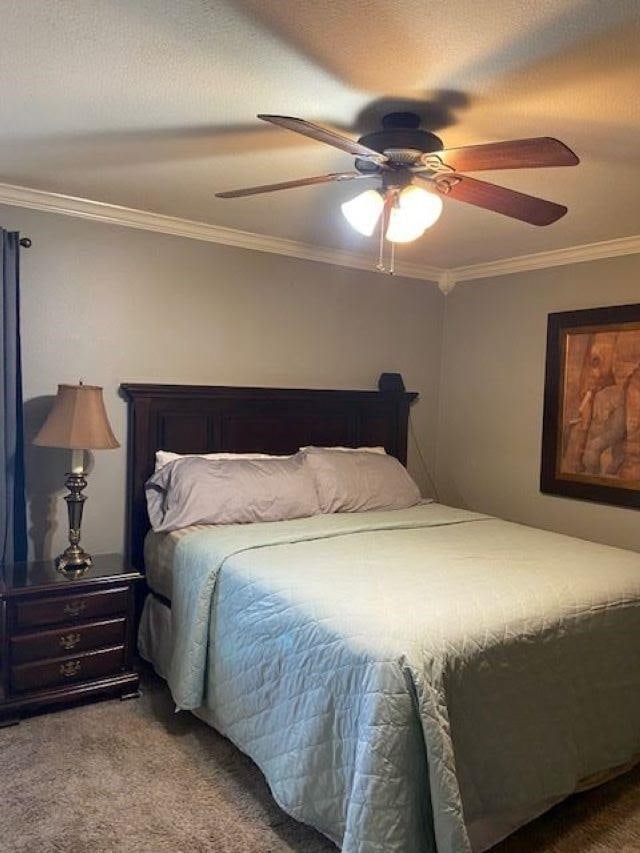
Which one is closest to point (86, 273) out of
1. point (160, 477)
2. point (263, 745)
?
point (160, 477)

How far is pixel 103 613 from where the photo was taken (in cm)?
282

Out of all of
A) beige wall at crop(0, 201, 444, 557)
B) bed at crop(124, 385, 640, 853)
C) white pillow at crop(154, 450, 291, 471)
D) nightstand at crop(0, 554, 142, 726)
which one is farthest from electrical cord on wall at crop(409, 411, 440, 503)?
nightstand at crop(0, 554, 142, 726)

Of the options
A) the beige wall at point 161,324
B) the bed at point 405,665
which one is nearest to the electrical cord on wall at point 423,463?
the beige wall at point 161,324

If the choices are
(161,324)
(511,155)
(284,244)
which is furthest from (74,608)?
(511,155)

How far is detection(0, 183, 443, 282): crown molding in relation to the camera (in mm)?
3002

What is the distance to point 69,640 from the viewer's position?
2.74 meters

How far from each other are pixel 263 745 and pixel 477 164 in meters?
1.95

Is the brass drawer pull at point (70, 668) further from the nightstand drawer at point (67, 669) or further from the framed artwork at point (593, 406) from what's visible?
the framed artwork at point (593, 406)

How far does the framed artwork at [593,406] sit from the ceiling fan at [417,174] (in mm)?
1587

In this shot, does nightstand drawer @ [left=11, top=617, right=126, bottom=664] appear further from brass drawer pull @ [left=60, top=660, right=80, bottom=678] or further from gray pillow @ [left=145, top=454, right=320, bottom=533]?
gray pillow @ [left=145, top=454, right=320, bottom=533]

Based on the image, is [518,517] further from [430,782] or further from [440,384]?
[430,782]

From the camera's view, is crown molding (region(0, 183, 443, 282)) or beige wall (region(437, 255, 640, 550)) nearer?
crown molding (region(0, 183, 443, 282))

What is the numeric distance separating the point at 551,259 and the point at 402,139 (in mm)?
2186

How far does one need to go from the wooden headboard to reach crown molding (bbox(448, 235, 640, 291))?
0.90m
